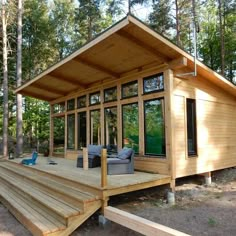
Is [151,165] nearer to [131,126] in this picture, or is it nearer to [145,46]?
[131,126]

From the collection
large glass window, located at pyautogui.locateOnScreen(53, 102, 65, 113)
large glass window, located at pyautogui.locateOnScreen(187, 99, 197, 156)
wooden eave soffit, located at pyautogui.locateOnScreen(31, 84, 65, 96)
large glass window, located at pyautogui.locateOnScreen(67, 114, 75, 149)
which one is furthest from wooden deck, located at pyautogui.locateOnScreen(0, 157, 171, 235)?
large glass window, located at pyautogui.locateOnScreen(53, 102, 65, 113)

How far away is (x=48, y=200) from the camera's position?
4.98m

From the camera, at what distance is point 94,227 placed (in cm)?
457

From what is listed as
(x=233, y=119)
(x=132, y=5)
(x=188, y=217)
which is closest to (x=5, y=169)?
(x=188, y=217)

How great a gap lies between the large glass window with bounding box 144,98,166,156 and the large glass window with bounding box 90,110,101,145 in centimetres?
230

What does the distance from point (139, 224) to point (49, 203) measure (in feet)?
6.40

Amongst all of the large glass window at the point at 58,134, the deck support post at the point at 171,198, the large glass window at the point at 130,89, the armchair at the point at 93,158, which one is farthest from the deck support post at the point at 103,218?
the large glass window at the point at 58,134

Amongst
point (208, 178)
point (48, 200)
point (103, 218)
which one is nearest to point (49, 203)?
point (48, 200)

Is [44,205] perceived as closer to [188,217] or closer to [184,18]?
[188,217]

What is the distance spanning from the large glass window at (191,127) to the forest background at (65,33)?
845 cm

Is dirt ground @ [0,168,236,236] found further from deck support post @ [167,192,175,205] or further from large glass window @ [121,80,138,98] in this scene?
large glass window @ [121,80,138,98]

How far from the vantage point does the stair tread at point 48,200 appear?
4.26 m

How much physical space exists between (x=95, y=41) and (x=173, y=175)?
141 inches

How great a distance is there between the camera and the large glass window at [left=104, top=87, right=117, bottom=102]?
773 centimetres
